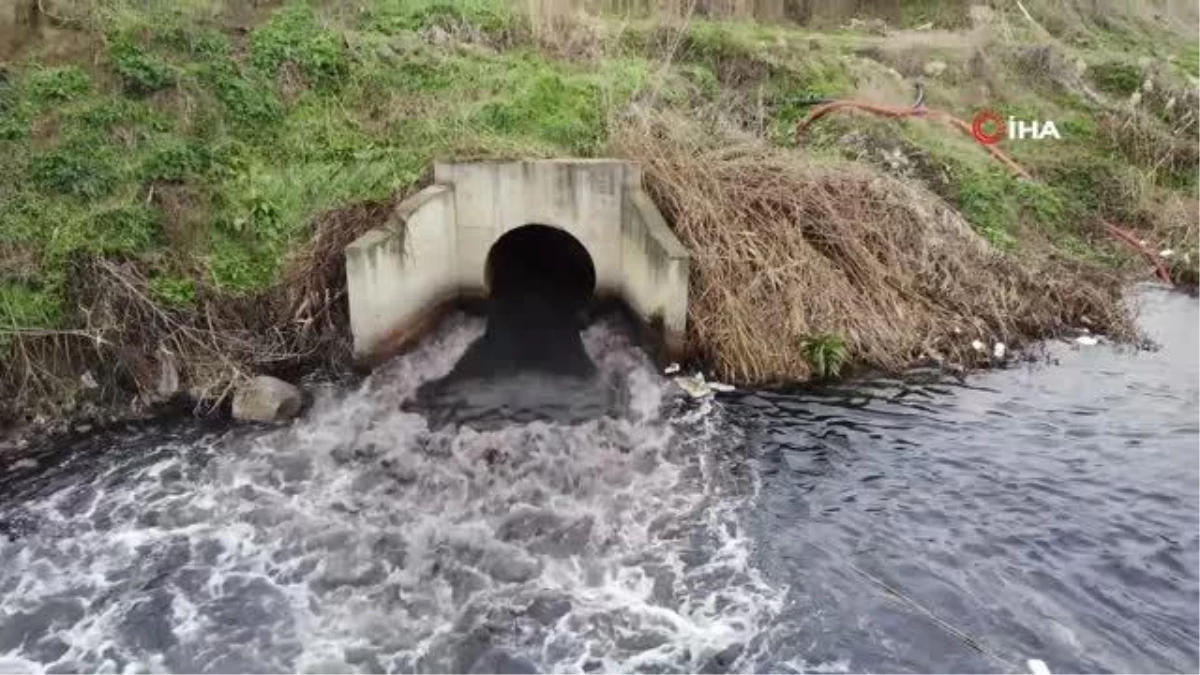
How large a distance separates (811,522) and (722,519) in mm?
933

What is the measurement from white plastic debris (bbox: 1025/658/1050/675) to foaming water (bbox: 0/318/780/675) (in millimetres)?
2188

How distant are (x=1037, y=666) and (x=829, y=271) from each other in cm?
701

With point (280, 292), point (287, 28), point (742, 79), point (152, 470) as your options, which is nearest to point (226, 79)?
point (287, 28)

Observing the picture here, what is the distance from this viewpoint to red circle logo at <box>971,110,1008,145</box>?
64.7ft

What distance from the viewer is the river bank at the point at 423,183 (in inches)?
471

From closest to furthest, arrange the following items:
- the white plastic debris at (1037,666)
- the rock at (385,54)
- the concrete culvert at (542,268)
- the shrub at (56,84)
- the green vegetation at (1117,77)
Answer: the white plastic debris at (1037,666) < the shrub at (56,84) < the concrete culvert at (542,268) < the rock at (385,54) < the green vegetation at (1117,77)

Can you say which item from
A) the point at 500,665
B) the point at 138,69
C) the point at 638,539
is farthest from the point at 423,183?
the point at 500,665

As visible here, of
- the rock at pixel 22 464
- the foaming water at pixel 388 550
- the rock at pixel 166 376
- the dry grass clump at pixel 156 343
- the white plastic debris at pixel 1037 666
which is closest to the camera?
the white plastic debris at pixel 1037 666

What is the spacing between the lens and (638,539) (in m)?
9.51

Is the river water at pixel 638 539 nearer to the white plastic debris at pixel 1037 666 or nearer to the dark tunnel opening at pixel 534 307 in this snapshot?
the white plastic debris at pixel 1037 666

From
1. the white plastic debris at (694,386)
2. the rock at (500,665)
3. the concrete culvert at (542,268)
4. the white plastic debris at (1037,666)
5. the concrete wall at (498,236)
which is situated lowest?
the rock at (500,665)

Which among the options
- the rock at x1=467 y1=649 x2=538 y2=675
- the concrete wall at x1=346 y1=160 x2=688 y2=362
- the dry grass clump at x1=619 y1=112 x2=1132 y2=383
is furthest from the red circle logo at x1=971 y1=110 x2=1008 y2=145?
the rock at x1=467 y1=649 x2=538 y2=675

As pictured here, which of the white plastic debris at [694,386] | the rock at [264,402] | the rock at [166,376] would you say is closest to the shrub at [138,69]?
the rock at [166,376]

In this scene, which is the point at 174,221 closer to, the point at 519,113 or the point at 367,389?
the point at 367,389
